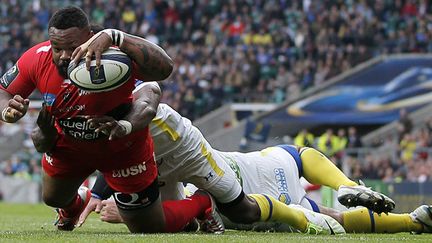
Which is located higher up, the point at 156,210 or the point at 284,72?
the point at 156,210

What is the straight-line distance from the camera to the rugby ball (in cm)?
704

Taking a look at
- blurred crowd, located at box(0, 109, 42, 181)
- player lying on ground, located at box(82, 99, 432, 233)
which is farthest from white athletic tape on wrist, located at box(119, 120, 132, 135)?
blurred crowd, located at box(0, 109, 42, 181)

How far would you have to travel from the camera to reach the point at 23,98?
25.1 feet

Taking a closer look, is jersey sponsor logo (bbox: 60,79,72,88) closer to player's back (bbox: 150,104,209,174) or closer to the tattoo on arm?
the tattoo on arm

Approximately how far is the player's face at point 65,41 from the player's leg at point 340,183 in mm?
2237

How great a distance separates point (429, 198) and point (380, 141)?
26.2 feet

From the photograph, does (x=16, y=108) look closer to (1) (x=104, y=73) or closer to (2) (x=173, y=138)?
(1) (x=104, y=73)

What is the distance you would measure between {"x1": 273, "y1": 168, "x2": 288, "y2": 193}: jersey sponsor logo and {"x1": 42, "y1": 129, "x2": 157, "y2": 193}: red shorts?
4.86 feet

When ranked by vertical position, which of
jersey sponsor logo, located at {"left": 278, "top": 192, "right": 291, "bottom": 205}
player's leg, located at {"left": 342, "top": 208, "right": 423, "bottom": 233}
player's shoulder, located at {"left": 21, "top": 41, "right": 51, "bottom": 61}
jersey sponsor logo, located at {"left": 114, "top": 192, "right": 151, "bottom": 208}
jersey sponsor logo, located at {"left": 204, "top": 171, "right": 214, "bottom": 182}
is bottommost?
jersey sponsor logo, located at {"left": 278, "top": 192, "right": 291, "bottom": 205}

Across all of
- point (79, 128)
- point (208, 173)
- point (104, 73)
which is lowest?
point (208, 173)

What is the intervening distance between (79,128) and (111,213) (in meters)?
1.47

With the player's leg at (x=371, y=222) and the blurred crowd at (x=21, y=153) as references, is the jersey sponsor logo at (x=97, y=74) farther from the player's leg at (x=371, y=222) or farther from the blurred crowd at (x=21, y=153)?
the blurred crowd at (x=21, y=153)

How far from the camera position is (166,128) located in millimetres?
8336

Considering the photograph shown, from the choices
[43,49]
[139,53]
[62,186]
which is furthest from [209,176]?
[43,49]
